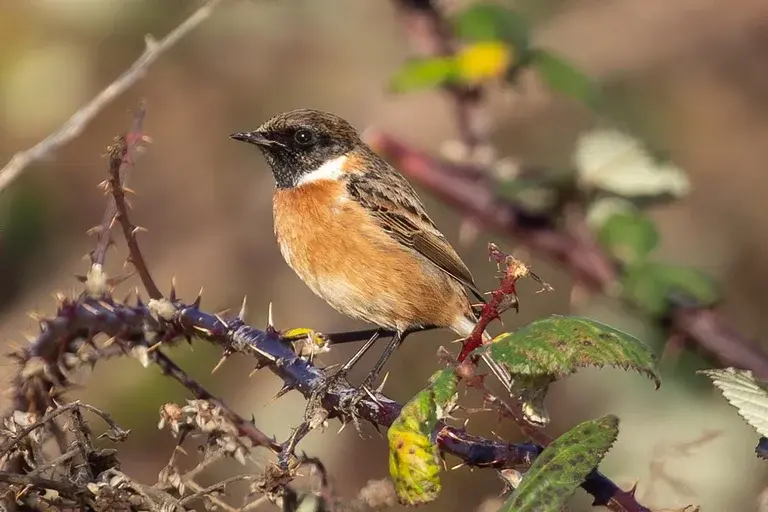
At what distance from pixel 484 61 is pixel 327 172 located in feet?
3.42

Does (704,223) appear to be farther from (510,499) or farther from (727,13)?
(510,499)

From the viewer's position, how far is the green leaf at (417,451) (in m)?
2.34

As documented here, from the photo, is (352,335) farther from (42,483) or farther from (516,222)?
(42,483)

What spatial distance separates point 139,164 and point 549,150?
130 inches

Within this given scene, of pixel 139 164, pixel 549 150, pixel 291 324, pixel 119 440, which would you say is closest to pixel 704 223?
pixel 549 150

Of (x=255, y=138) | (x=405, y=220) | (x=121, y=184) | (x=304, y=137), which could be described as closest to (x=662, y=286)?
(x=405, y=220)

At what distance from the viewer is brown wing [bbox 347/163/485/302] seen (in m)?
5.37

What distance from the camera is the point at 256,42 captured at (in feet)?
29.2

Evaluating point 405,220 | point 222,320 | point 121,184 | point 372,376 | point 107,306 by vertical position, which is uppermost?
point 121,184

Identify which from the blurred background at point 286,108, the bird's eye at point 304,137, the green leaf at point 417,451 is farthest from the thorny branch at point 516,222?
the green leaf at point 417,451

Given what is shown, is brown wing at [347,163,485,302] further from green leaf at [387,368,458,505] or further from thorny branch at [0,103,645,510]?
green leaf at [387,368,458,505]

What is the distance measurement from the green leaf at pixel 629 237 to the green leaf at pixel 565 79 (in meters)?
0.63

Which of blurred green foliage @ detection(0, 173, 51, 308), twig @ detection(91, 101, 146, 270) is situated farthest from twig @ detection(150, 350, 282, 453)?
blurred green foliage @ detection(0, 173, 51, 308)

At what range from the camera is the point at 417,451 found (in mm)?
2340
